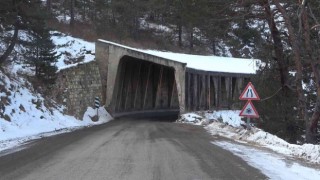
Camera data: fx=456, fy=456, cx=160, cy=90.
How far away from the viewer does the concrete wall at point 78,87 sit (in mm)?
29728

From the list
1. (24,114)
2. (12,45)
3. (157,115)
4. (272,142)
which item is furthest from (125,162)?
(157,115)

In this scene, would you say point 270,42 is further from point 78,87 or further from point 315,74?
point 78,87

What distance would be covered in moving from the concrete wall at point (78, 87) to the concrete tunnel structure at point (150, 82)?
46.4 inches

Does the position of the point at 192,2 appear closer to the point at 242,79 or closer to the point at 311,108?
the point at 311,108

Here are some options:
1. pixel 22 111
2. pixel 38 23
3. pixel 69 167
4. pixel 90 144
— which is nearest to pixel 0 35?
pixel 38 23

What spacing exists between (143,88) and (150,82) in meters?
1.50

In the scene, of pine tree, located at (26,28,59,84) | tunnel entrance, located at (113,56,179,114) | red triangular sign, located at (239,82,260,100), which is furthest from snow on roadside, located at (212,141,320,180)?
tunnel entrance, located at (113,56,179,114)

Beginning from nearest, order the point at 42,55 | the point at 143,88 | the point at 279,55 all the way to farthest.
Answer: the point at 279,55 → the point at 42,55 → the point at 143,88

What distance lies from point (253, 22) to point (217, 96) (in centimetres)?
1497

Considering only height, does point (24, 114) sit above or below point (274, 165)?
above

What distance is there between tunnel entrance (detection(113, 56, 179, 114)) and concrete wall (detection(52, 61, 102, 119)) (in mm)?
2308

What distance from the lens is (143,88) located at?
43312 millimetres

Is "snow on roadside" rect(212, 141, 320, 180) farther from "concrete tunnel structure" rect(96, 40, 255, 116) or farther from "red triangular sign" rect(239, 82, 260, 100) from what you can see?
"concrete tunnel structure" rect(96, 40, 255, 116)

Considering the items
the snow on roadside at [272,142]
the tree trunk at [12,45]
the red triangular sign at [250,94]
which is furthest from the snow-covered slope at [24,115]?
Result: the red triangular sign at [250,94]
